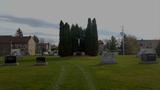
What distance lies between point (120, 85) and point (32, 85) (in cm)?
412

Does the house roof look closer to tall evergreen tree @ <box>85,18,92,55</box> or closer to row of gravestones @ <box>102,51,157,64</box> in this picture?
tall evergreen tree @ <box>85,18,92,55</box>

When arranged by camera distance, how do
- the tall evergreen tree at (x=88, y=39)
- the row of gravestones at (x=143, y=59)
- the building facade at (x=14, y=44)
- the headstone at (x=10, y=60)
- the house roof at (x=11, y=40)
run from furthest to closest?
1. the house roof at (x=11, y=40)
2. the building facade at (x=14, y=44)
3. the tall evergreen tree at (x=88, y=39)
4. the headstone at (x=10, y=60)
5. the row of gravestones at (x=143, y=59)

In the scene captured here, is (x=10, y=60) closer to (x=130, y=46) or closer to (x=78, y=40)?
(x=78, y=40)

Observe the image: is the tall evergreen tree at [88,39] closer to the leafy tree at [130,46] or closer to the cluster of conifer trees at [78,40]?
the cluster of conifer trees at [78,40]

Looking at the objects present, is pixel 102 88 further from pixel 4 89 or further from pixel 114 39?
pixel 114 39

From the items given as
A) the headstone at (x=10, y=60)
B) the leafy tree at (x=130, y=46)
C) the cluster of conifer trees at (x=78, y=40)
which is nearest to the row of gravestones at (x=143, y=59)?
the headstone at (x=10, y=60)

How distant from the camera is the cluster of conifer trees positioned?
7625 cm

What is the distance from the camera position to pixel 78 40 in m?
78.4

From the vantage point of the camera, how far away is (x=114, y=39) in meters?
148

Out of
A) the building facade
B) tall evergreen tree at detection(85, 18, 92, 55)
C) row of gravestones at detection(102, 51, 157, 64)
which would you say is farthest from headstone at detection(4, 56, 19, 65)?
the building facade

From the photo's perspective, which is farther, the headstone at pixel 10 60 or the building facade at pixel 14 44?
the building facade at pixel 14 44

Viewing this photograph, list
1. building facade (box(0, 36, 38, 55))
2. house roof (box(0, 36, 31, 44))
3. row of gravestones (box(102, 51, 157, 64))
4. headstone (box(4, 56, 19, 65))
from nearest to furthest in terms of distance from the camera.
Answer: row of gravestones (box(102, 51, 157, 64)) → headstone (box(4, 56, 19, 65)) → building facade (box(0, 36, 38, 55)) → house roof (box(0, 36, 31, 44))

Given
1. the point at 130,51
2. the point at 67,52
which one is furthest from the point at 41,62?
the point at 130,51

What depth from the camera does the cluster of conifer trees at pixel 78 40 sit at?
76.2m
